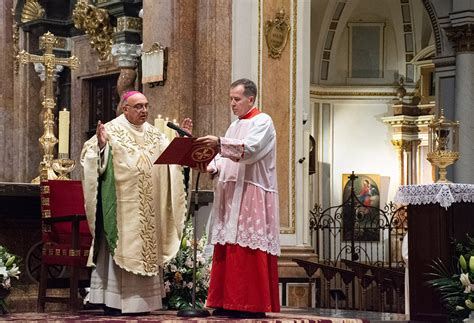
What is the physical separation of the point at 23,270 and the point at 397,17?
12.9 metres

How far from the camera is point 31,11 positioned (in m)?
17.7

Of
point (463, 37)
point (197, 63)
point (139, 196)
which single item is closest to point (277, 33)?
point (197, 63)

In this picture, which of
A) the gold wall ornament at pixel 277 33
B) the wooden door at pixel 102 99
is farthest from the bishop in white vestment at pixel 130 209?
the wooden door at pixel 102 99

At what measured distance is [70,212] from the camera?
986 centimetres

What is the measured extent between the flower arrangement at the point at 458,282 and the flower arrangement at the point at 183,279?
212cm

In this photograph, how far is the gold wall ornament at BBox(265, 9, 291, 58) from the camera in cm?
1301

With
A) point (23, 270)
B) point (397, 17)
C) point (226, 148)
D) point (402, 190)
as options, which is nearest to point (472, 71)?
point (397, 17)

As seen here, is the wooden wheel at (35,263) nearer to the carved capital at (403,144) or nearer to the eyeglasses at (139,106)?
the eyeglasses at (139,106)

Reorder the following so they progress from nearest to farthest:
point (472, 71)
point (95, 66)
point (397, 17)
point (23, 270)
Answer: point (23, 270), point (95, 66), point (472, 71), point (397, 17)

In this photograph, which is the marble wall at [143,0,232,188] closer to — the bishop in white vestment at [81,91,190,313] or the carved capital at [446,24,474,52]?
the bishop in white vestment at [81,91,190,313]

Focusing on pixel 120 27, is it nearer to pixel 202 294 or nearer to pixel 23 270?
pixel 23 270

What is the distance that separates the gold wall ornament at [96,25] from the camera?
52.3 ft

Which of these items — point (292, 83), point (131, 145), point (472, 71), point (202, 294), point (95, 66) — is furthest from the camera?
point (472, 71)

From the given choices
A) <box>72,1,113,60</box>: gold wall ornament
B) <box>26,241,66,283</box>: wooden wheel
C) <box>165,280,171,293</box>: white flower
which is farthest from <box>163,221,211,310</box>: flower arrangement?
<box>72,1,113,60</box>: gold wall ornament
